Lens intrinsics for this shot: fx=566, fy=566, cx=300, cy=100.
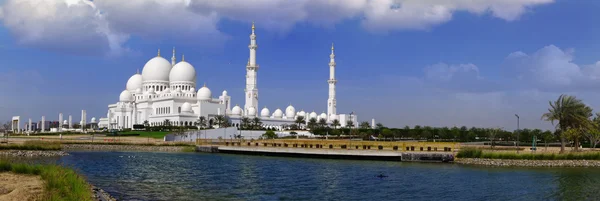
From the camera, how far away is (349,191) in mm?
28969

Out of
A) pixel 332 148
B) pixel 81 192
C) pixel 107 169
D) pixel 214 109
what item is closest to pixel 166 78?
pixel 214 109

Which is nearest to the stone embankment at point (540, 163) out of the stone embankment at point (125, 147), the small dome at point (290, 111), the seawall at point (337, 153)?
the seawall at point (337, 153)

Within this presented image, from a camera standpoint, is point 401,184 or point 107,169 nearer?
point 401,184

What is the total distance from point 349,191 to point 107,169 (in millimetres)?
19673

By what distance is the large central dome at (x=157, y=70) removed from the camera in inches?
5310

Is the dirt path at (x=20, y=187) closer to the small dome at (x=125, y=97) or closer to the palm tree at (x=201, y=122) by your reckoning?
the palm tree at (x=201, y=122)

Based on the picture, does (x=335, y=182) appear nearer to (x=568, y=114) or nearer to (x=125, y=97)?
(x=568, y=114)

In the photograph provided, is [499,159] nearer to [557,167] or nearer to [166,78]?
[557,167]

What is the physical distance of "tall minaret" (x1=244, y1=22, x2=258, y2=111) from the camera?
120750 millimetres

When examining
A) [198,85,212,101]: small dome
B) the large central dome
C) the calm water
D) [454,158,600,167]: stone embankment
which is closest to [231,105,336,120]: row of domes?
[198,85,212,101]: small dome

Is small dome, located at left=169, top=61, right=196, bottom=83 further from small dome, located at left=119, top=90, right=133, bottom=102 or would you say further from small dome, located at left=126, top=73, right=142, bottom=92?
small dome, located at left=126, top=73, right=142, bottom=92

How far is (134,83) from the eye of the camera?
140250 mm

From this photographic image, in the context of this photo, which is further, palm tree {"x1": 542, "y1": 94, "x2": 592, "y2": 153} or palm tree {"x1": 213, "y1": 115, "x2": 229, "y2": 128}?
palm tree {"x1": 213, "y1": 115, "x2": 229, "y2": 128}

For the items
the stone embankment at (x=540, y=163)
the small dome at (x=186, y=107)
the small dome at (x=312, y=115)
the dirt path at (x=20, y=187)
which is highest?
the small dome at (x=186, y=107)
